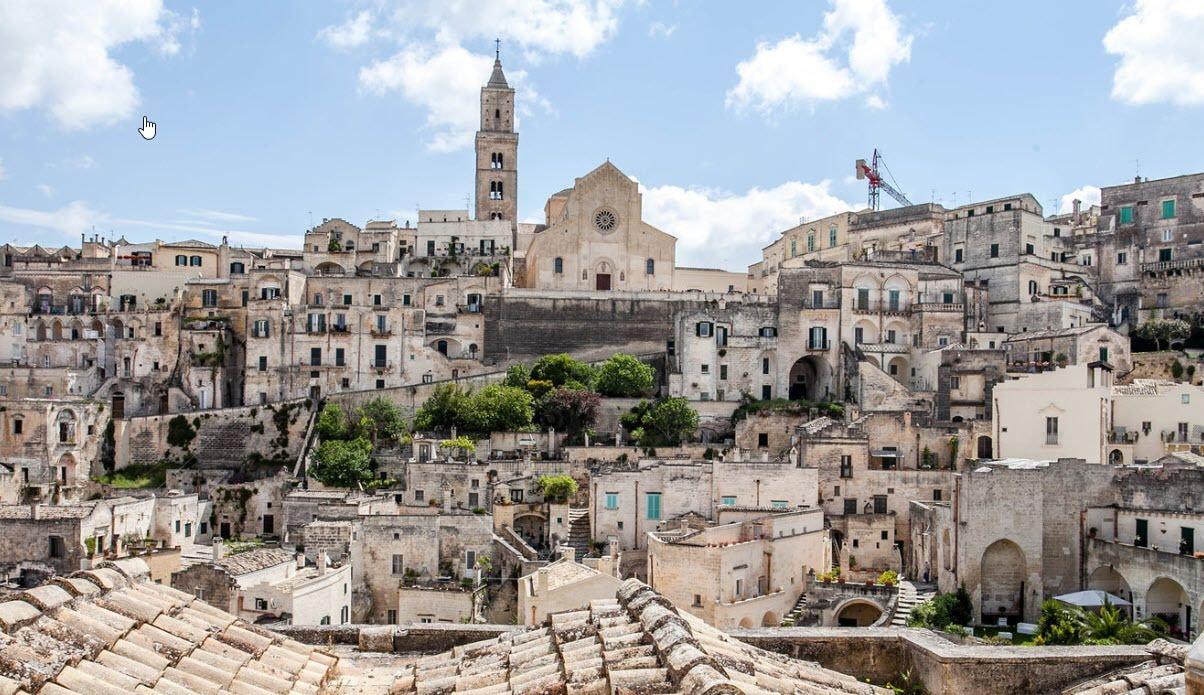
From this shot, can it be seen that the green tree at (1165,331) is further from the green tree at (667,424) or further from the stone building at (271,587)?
the stone building at (271,587)

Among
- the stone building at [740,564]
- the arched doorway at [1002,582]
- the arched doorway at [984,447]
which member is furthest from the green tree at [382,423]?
the arched doorway at [1002,582]

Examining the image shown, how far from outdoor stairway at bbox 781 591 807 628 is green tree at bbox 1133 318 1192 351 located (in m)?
30.0

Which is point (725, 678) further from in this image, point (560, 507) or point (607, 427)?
point (607, 427)

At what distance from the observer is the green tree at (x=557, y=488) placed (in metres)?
43.0

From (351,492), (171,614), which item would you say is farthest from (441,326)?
(171,614)

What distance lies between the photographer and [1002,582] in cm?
3120

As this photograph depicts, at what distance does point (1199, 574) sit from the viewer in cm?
2723

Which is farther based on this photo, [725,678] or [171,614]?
[171,614]

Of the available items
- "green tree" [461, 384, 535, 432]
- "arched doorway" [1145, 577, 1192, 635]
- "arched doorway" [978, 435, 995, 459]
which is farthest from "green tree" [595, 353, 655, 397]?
"arched doorway" [1145, 577, 1192, 635]

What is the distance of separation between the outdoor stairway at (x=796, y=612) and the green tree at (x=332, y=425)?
25.0m

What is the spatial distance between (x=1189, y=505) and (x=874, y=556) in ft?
38.9

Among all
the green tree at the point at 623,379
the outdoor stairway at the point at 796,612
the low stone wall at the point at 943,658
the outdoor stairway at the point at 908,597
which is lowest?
the outdoor stairway at the point at 796,612

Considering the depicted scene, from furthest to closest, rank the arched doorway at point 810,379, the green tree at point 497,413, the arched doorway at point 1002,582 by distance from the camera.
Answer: the arched doorway at point 810,379 < the green tree at point 497,413 < the arched doorway at point 1002,582

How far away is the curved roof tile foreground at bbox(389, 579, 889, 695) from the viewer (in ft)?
22.4
